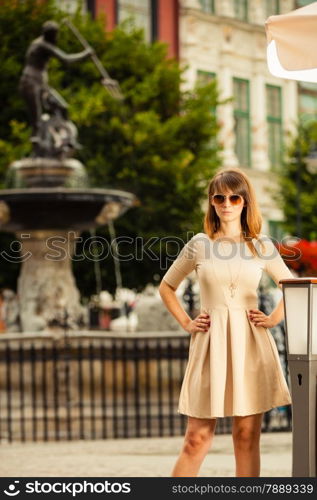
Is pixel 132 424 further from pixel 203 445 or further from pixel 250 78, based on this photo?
pixel 250 78

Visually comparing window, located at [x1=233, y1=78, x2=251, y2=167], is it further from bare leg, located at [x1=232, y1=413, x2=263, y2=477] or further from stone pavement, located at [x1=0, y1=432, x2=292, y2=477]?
bare leg, located at [x1=232, y1=413, x2=263, y2=477]

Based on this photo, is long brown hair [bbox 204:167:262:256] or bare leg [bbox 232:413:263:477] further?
long brown hair [bbox 204:167:262:256]

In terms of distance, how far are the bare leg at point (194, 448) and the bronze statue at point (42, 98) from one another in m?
13.4

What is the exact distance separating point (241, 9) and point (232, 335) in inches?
1828

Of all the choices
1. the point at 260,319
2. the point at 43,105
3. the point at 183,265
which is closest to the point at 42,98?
the point at 43,105

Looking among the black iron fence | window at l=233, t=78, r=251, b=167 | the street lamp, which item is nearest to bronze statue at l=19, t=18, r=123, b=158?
the black iron fence

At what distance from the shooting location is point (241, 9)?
51.6 meters

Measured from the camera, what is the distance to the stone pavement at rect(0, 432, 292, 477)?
948 centimetres

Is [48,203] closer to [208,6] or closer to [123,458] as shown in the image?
[123,458]

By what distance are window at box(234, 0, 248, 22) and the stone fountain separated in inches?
1254

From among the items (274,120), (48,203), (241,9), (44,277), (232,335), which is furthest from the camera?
(274,120)

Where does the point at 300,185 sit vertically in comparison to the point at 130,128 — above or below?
below

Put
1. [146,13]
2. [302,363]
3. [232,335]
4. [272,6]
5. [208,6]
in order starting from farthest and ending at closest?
1. [272,6]
2. [208,6]
3. [146,13]
4. [232,335]
5. [302,363]

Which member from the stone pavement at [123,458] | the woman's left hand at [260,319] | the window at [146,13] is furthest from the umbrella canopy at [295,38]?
the window at [146,13]
